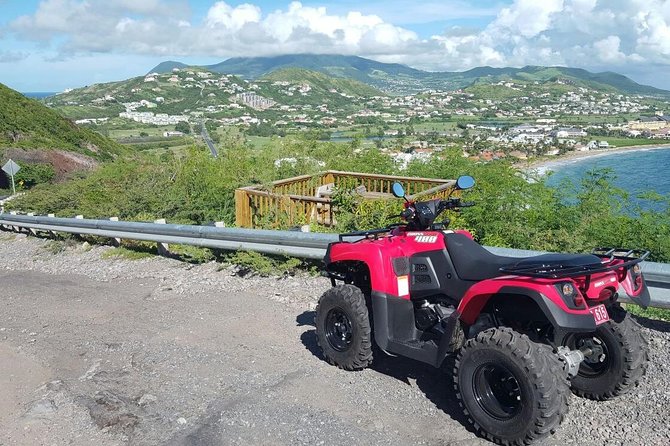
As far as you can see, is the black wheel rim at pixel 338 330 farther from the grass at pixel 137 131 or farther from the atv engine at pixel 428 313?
the grass at pixel 137 131

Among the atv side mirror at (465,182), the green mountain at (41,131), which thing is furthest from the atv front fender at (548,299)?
the green mountain at (41,131)

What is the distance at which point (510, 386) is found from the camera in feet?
12.8

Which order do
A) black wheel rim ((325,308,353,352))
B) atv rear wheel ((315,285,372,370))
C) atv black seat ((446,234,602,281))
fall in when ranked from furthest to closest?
1. black wheel rim ((325,308,353,352))
2. atv rear wheel ((315,285,372,370))
3. atv black seat ((446,234,602,281))

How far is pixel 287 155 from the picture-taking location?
48.1 feet

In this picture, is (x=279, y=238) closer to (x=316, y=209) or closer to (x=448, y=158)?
(x=316, y=209)

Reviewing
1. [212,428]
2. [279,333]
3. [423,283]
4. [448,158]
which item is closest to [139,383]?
[212,428]

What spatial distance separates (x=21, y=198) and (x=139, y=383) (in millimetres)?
16245

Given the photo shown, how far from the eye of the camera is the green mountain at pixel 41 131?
1626 inches

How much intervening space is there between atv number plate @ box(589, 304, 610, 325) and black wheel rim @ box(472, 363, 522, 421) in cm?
66

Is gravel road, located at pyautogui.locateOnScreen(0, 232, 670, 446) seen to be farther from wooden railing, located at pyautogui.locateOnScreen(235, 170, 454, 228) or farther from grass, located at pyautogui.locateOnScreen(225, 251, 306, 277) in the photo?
wooden railing, located at pyautogui.locateOnScreen(235, 170, 454, 228)

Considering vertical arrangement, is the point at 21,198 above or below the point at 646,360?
below

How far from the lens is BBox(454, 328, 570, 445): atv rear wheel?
357cm

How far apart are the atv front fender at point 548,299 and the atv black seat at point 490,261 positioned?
100 millimetres

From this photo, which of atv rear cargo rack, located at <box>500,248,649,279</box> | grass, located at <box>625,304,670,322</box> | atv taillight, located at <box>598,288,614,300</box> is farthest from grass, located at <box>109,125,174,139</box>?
atv taillight, located at <box>598,288,614,300</box>
